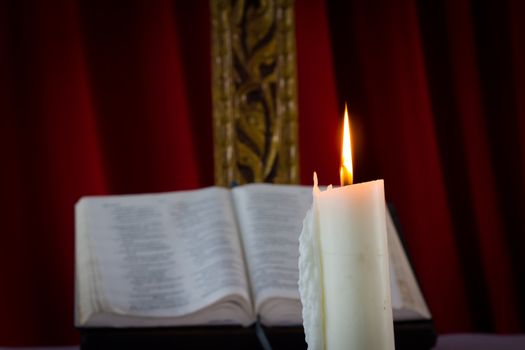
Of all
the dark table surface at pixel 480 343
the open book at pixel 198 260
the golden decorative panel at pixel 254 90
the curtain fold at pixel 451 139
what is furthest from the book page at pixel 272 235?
the curtain fold at pixel 451 139

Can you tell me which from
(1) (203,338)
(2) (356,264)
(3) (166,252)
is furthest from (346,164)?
(3) (166,252)

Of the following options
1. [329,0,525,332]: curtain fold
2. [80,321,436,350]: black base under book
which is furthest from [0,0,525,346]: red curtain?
[80,321,436,350]: black base under book

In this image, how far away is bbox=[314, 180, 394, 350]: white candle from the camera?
275mm

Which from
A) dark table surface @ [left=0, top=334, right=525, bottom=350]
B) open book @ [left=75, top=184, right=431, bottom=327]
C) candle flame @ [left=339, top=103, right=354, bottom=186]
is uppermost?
candle flame @ [left=339, top=103, right=354, bottom=186]

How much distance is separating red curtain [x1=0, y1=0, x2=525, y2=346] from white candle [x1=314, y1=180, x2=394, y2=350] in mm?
1033

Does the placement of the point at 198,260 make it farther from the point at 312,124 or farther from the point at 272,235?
the point at 312,124

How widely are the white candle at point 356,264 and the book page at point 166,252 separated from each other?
0.43 metres

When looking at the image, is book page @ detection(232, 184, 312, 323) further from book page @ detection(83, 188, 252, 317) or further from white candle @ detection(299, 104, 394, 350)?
white candle @ detection(299, 104, 394, 350)

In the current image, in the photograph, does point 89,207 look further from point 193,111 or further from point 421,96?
point 421,96

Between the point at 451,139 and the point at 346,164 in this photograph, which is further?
the point at 451,139

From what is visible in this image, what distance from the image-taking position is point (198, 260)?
31.3 inches

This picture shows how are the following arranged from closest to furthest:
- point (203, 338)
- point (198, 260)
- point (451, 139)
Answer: point (203, 338), point (198, 260), point (451, 139)

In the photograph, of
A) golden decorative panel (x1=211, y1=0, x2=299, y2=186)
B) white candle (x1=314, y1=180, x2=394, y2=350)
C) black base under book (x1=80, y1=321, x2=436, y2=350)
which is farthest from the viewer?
golden decorative panel (x1=211, y1=0, x2=299, y2=186)

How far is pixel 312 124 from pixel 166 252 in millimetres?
593
